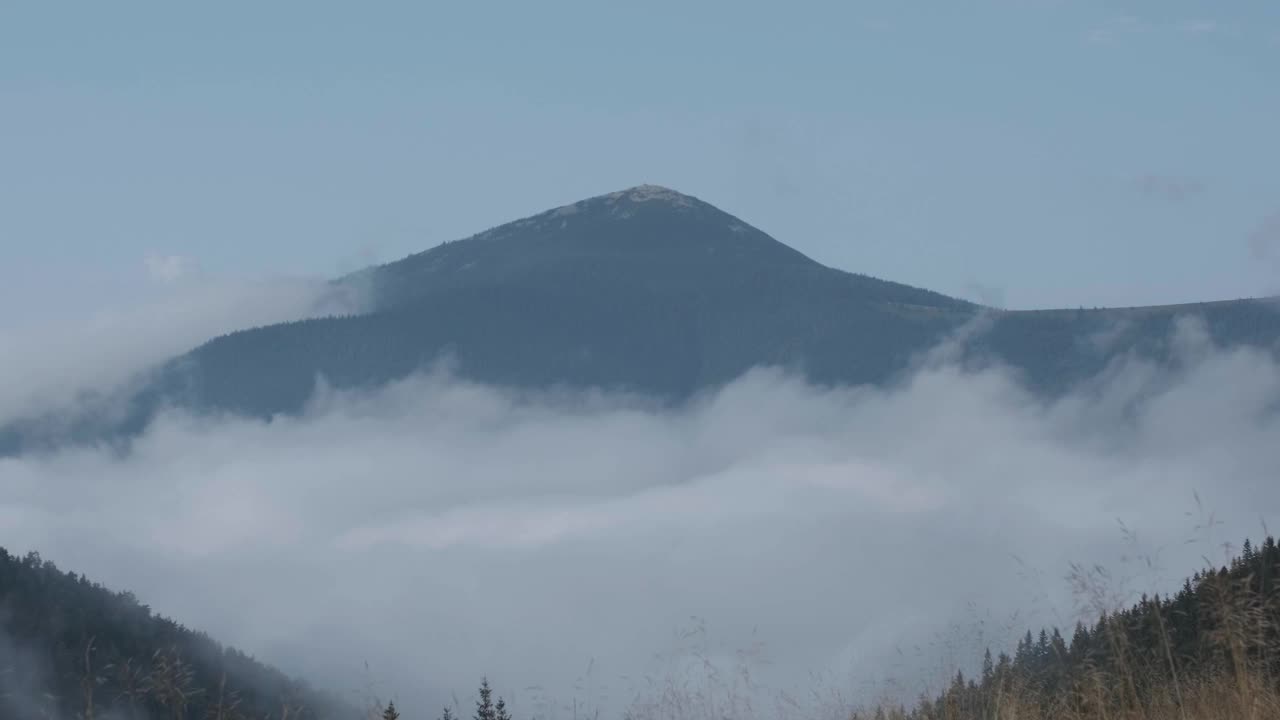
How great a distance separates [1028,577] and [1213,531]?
163 centimetres

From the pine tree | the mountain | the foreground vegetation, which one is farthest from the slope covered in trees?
the mountain

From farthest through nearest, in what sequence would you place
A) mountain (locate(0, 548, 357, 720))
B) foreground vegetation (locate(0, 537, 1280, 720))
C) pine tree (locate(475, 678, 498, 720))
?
mountain (locate(0, 548, 357, 720)), pine tree (locate(475, 678, 498, 720)), foreground vegetation (locate(0, 537, 1280, 720))

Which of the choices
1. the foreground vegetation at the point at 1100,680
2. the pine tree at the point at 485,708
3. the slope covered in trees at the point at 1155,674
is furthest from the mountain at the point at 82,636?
the slope covered in trees at the point at 1155,674

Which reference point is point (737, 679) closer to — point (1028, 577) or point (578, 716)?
point (578, 716)

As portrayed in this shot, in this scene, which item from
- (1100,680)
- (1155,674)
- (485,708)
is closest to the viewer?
(1100,680)

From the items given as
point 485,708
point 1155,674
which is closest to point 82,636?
point 485,708

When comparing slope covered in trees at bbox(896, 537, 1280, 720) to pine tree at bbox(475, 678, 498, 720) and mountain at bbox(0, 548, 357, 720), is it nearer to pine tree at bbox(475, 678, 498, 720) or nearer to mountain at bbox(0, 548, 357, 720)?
pine tree at bbox(475, 678, 498, 720)

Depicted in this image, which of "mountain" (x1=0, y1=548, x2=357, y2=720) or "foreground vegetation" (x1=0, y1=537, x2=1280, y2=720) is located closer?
"foreground vegetation" (x1=0, y1=537, x2=1280, y2=720)

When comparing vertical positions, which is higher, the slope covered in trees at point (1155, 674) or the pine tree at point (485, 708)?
the slope covered in trees at point (1155, 674)

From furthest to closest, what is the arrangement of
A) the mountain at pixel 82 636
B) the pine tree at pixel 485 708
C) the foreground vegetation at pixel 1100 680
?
1. the mountain at pixel 82 636
2. the pine tree at pixel 485 708
3. the foreground vegetation at pixel 1100 680

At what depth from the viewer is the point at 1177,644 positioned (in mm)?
11016

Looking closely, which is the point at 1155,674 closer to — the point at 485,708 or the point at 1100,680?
the point at 1100,680

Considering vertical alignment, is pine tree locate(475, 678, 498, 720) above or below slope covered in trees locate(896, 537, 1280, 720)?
below

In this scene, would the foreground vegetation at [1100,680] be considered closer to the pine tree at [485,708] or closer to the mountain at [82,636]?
the pine tree at [485,708]
